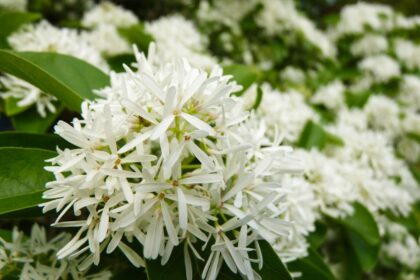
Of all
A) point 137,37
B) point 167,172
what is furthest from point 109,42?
point 167,172

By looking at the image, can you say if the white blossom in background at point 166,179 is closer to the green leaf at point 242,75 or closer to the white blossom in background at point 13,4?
the green leaf at point 242,75

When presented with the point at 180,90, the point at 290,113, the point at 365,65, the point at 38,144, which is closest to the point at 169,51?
the point at 290,113

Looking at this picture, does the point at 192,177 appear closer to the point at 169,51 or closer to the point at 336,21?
the point at 169,51

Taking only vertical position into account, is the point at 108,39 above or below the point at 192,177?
above

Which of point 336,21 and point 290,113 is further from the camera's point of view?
point 336,21

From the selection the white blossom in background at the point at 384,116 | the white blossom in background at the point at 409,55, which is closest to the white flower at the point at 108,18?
the white blossom in background at the point at 384,116

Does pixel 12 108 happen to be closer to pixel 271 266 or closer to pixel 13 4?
pixel 271 266
